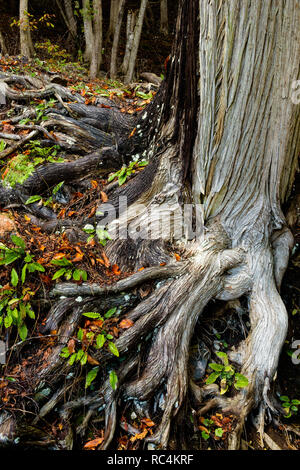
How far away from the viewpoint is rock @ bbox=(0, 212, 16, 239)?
131 inches

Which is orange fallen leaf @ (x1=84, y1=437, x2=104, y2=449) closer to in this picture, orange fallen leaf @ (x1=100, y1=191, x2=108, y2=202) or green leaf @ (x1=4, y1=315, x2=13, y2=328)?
green leaf @ (x1=4, y1=315, x2=13, y2=328)

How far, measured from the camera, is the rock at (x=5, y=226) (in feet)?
10.9

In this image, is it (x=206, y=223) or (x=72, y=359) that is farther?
(x=206, y=223)

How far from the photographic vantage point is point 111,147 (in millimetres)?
4375

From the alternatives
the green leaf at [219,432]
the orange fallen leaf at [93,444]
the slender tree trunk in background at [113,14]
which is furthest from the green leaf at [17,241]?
the slender tree trunk in background at [113,14]

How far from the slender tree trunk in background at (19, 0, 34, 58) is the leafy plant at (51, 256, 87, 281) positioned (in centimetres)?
620

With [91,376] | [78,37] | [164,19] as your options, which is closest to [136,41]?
[78,37]

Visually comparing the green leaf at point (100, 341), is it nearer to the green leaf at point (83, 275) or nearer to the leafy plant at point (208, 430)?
the green leaf at point (83, 275)

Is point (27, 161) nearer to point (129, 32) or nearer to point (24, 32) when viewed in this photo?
point (24, 32)

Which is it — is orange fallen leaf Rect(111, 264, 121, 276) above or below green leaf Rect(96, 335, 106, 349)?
above

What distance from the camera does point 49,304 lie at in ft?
10.0

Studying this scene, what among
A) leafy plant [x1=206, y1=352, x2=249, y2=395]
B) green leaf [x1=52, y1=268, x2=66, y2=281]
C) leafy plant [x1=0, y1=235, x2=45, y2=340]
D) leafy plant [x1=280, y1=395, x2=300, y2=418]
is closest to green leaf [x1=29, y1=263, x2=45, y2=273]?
leafy plant [x1=0, y1=235, x2=45, y2=340]

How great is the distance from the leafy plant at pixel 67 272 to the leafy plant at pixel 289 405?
2.32 metres

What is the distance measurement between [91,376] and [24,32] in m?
7.54
